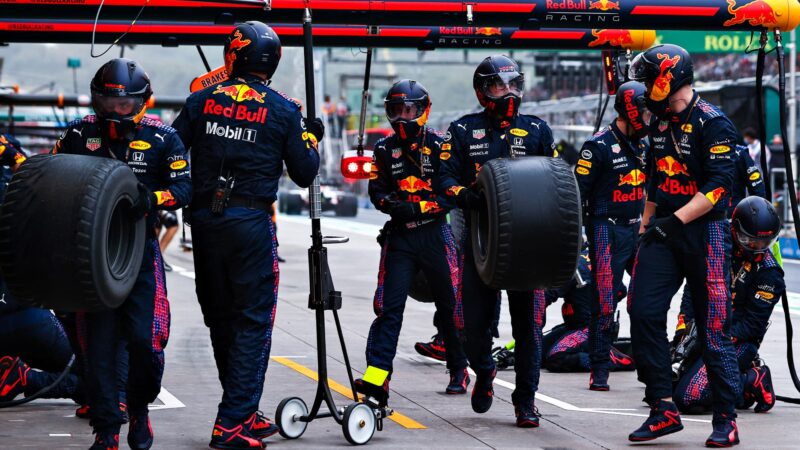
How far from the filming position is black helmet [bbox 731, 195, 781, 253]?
26.6 feet

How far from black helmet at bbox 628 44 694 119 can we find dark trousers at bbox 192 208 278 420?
2.15 metres

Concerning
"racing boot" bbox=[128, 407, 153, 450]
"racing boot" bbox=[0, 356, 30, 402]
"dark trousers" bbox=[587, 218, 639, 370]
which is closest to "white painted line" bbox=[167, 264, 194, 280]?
"dark trousers" bbox=[587, 218, 639, 370]

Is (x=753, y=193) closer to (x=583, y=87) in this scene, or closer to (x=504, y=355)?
(x=504, y=355)

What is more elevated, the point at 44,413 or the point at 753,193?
the point at 753,193

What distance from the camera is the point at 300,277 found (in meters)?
19.3

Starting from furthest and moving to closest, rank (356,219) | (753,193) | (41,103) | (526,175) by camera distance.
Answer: (356,219) < (41,103) < (753,193) < (526,175)

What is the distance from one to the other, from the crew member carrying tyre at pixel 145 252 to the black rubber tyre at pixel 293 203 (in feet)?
116

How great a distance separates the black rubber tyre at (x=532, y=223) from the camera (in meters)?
6.72

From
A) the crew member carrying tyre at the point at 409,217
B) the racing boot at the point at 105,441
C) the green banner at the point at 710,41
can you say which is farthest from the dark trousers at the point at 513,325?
the green banner at the point at 710,41

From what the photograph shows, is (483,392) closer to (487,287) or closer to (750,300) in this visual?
(487,287)

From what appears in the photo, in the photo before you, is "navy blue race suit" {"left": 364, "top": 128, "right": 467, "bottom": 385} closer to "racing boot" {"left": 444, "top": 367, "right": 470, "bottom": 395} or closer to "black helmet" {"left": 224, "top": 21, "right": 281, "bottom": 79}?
"racing boot" {"left": 444, "top": 367, "right": 470, "bottom": 395}

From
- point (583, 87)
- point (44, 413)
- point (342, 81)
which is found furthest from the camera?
point (342, 81)

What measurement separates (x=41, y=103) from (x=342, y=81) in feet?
128

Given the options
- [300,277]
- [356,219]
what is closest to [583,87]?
[356,219]
